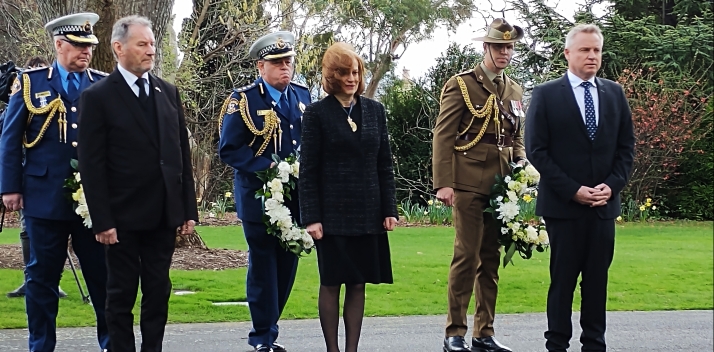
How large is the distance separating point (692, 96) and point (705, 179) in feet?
6.08

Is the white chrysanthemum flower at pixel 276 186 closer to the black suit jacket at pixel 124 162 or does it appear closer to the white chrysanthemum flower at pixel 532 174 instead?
the black suit jacket at pixel 124 162

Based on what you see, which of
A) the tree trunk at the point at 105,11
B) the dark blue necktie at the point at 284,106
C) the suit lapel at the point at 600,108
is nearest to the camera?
the suit lapel at the point at 600,108

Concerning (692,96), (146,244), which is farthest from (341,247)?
(692,96)

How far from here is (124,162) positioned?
554cm

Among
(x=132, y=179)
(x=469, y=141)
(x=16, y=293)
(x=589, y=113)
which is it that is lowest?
(x=16, y=293)

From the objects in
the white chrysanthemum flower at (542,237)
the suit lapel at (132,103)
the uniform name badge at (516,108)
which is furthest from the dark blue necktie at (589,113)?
the suit lapel at (132,103)

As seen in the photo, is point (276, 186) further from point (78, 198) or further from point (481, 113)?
point (481, 113)

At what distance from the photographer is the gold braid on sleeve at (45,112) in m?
6.02

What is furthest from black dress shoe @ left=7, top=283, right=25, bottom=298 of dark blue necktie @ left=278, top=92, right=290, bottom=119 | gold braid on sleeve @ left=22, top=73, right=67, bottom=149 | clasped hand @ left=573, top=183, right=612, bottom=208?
clasped hand @ left=573, top=183, right=612, bottom=208

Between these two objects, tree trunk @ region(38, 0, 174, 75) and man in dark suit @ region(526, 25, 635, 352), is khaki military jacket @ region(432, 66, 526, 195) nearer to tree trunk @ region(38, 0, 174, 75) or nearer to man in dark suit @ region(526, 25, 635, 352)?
man in dark suit @ region(526, 25, 635, 352)

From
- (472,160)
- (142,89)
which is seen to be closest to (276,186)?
(142,89)

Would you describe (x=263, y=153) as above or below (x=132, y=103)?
below

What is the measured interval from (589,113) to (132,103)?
2725 millimetres

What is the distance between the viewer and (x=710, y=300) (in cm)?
902
